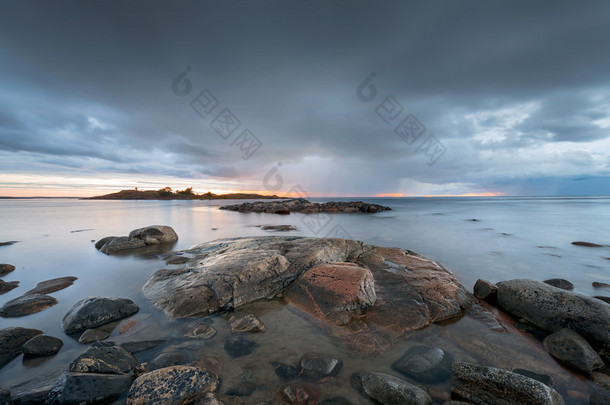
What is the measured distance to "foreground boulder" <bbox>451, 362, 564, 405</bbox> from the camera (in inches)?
110

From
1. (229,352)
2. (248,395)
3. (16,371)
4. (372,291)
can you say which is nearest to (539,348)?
(372,291)

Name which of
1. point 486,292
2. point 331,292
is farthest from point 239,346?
point 486,292

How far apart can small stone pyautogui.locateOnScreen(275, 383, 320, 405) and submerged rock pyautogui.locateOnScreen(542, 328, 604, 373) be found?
4.15m

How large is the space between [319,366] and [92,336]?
13.6ft

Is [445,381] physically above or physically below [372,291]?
below

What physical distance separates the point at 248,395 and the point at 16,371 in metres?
3.51

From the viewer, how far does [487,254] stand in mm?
11414

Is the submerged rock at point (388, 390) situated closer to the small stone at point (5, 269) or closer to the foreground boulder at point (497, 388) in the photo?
the foreground boulder at point (497, 388)

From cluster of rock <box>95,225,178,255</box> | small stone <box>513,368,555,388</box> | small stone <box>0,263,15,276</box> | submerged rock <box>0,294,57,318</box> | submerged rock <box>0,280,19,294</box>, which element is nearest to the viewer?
small stone <box>513,368,555,388</box>

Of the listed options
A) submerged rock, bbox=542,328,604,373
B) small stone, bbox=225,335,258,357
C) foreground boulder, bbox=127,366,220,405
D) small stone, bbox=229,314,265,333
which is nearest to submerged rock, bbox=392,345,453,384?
submerged rock, bbox=542,328,604,373

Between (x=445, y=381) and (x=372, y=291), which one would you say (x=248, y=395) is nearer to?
(x=445, y=381)

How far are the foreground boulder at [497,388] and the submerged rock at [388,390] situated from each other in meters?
0.56

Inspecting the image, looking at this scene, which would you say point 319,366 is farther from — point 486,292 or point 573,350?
point 486,292

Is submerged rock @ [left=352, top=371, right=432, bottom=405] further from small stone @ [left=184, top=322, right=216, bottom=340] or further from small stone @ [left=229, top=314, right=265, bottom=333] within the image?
small stone @ [left=184, top=322, right=216, bottom=340]
